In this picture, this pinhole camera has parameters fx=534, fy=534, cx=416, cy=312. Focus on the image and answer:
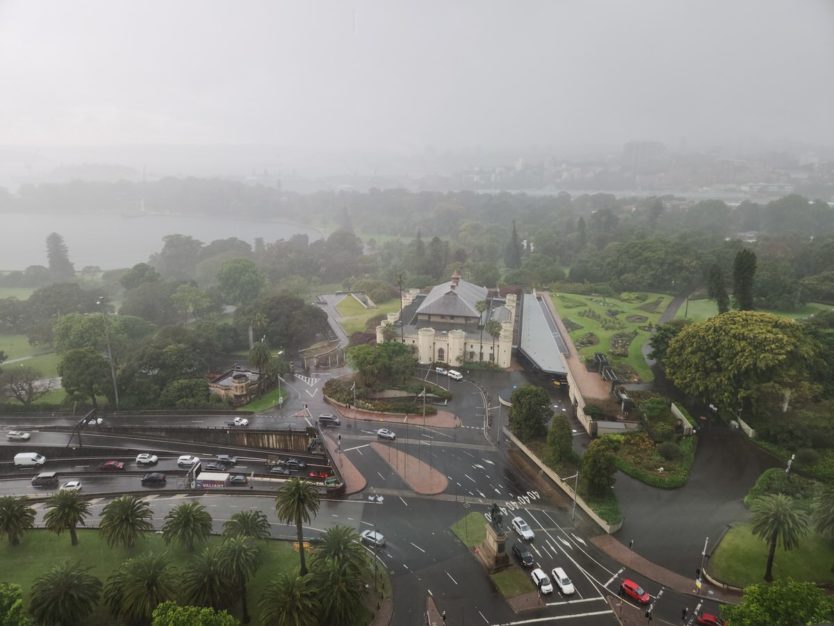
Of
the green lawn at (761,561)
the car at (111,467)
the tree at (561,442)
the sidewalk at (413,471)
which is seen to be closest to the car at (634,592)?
the green lawn at (761,561)

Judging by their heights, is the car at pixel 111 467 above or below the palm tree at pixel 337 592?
below

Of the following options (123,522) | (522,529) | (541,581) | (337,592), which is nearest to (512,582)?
(541,581)

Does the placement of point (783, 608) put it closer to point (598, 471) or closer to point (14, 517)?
point (598, 471)

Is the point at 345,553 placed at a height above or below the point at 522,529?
above

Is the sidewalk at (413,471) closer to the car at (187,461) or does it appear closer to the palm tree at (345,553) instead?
the palm tree at (345,553)

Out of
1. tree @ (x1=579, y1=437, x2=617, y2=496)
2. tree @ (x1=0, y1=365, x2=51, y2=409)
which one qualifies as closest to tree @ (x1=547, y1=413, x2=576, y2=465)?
tree @ (x1=579, y1=437, x2=617, y2=496)
